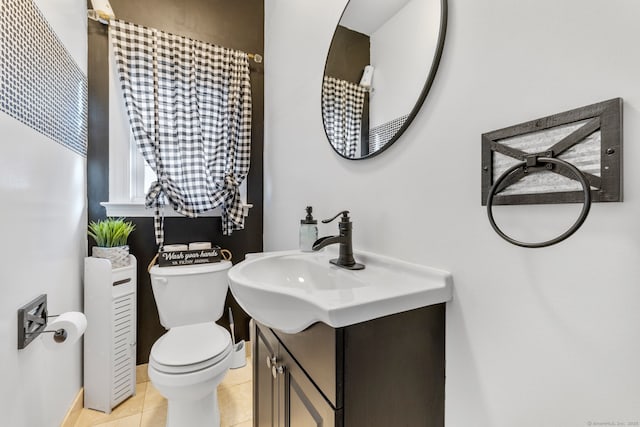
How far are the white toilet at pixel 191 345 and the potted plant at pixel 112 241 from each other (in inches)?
6.8

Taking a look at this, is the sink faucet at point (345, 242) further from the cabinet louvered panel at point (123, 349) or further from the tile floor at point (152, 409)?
the cabinet louvered panel at point (123, 349)

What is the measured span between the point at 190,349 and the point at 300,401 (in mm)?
789

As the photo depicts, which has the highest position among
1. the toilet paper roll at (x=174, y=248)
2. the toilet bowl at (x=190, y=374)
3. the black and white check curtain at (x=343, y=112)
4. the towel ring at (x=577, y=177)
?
the black and white check curtain at (x=343, y=112)

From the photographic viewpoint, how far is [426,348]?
0.73 m

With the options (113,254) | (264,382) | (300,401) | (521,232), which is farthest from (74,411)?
(521,232)

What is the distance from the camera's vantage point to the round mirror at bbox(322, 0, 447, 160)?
0.81 m

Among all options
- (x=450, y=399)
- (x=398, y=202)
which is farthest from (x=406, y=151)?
(x=450, y=399)

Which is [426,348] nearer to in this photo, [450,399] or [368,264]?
[450,399]

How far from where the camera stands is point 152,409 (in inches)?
59.8

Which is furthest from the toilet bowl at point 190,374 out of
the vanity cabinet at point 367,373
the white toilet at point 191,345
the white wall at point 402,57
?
the white wall at point 402,57

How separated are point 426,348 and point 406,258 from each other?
258 millimetres

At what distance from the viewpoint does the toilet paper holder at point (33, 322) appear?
947 mm

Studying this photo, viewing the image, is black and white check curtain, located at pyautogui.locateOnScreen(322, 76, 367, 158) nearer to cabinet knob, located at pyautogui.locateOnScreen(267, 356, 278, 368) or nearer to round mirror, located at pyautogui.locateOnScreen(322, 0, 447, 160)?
round mirror, located at pyautogui.locateOnScreen(322, 0, 447, 160)

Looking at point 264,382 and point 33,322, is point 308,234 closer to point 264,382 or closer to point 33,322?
point 264,382
